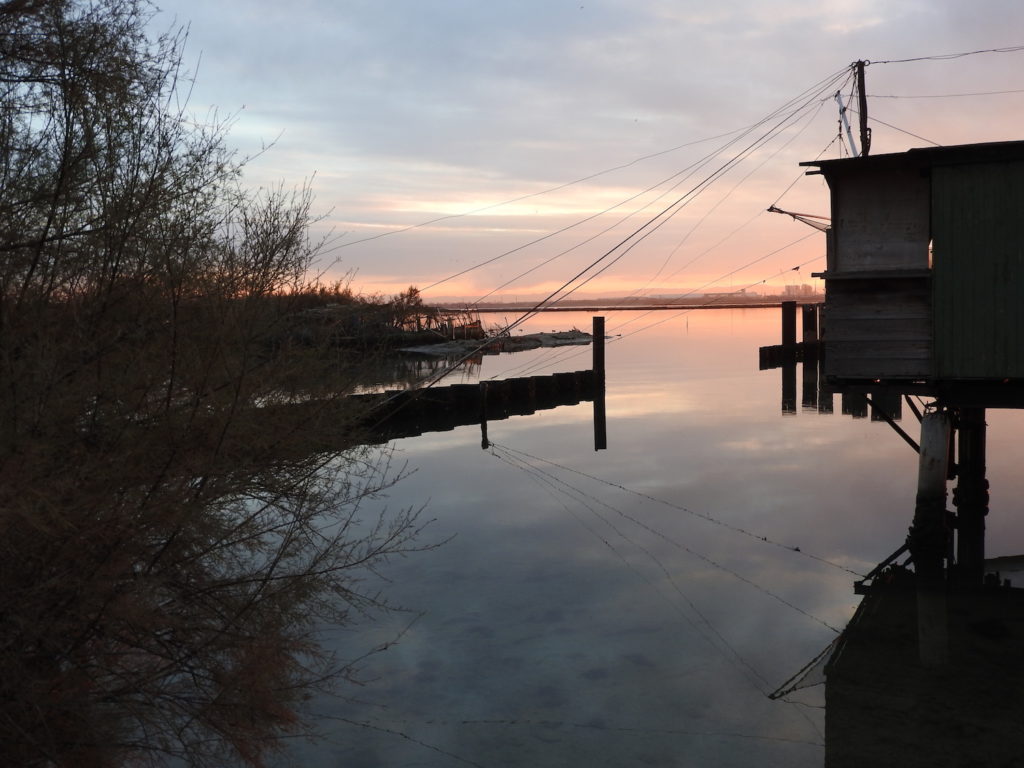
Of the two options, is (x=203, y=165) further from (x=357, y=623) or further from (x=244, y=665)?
(x=357, y=623)

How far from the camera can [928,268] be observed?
1485cm

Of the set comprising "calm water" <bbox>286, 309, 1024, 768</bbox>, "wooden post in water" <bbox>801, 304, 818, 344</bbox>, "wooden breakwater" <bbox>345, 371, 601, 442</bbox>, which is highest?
"wooden post in water" <bbox>801, 304, 818, 344</bbox>

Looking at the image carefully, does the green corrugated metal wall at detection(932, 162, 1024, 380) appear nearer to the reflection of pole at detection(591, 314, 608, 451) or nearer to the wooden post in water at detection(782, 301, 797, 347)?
the reflection of pole at detection(591, 314, 608, 451)

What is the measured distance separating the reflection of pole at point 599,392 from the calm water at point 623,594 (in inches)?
24.4

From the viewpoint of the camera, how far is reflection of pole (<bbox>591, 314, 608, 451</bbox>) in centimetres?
2728

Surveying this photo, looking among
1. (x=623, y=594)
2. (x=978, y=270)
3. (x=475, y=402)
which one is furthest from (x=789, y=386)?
(x=623, y=594)

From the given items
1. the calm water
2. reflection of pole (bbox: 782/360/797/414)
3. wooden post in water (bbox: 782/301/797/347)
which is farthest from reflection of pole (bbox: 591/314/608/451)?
wooden post in water (bbox: 782/301/797/347)

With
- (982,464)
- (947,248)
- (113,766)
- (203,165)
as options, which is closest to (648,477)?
(982,464)

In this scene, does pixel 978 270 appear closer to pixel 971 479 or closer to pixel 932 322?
pixel 932 322

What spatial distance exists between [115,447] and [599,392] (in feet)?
84.8

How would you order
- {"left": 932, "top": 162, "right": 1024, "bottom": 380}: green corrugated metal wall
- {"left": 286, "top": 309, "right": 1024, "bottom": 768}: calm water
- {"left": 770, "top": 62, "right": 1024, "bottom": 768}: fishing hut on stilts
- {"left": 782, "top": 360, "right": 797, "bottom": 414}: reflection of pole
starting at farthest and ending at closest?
{"left": 782, "top": 360, "right": 797, "bottom": 414}: reflection of pole → {"left": 932, "top": 162, "right": 1024, "bottom": 380}: green corrugated metal wall → {"left": 770, "top": 62, "right": 1024, "bottom": 768}: fishing hut on stilts → {"left": 286, "top": 309, "right": 1024, "bottom": 768}: calm water

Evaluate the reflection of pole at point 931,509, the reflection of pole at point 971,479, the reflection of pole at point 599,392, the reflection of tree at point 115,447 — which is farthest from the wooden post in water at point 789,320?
the reflection of tree at point 115,447

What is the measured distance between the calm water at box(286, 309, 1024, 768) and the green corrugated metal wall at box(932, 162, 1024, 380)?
3767 millimetres

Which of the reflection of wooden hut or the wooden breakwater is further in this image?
the wooden breakwater
